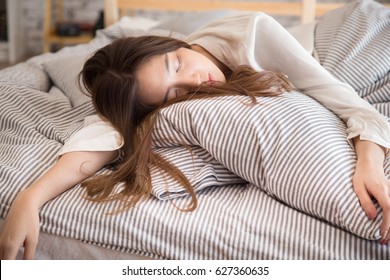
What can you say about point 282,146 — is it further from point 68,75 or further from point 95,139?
point 68,75

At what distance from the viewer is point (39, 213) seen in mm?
774

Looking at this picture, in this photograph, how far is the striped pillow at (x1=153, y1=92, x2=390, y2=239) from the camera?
0.71 meters

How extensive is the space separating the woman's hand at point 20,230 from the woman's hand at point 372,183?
524mm

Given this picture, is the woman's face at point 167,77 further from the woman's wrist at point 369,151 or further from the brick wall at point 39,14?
the brick wall at point 39,14

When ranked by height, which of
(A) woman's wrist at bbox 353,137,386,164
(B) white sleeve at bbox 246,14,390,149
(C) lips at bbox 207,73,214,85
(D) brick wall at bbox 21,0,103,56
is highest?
(B) white sleeve at bbox 246,14,390,149

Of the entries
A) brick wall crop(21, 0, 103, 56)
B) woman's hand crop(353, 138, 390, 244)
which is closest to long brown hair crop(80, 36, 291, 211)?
woman's hand crop(353, 138, 390, 244)

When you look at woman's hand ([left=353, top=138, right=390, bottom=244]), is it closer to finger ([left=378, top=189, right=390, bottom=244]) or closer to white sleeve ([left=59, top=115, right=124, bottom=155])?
finger ([left=378, top=189, right=390, bottom=244])

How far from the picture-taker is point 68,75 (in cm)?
141

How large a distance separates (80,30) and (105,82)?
8.29 feet

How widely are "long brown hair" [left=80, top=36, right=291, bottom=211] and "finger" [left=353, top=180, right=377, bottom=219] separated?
257 millimetres

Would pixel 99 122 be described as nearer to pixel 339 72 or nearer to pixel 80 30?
pixel 339 72

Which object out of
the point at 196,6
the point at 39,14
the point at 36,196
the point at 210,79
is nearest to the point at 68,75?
the point at 210,79

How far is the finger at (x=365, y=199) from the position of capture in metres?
0.67

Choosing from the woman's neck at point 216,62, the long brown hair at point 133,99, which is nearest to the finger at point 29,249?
the long brown hair at point 133,99
